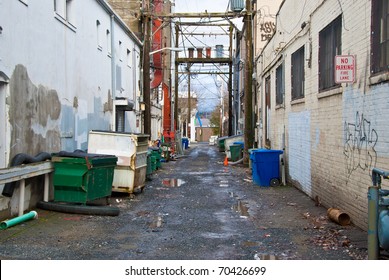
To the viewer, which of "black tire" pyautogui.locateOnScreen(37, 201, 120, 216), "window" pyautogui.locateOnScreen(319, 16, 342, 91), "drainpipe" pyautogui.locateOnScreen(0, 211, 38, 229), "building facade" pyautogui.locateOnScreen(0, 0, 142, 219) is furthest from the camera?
"window" pyautogui.locateOnScreen(319, 16, 342, 91)

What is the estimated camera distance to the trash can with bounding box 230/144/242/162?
26.0 metres

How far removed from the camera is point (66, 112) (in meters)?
12.3

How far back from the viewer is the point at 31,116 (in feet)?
32.3

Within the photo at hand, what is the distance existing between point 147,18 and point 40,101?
1326 cm

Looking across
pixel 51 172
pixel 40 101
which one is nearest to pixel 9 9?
pixel 40 101

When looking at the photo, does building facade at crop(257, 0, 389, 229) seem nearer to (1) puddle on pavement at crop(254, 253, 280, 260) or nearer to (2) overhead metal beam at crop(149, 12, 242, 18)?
(1) puddle on pavement at crop(254, 253, 280, 260)

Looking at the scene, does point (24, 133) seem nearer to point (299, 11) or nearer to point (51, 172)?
point (51, 172)

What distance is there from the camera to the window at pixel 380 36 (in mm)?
7086

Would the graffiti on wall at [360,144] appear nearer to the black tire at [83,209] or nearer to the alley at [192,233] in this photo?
the alley at [192,233]

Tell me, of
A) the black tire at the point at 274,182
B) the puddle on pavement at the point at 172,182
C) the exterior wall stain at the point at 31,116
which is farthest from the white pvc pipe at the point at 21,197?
the black tire at the point at 274,182


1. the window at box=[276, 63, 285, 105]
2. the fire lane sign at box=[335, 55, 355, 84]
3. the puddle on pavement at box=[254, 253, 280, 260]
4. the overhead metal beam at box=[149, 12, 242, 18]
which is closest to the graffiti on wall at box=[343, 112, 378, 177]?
the fire lane sign at box=[335, 55, 355, 84]

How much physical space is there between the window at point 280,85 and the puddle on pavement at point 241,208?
6026 millimetres

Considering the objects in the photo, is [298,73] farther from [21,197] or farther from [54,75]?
[21,197]

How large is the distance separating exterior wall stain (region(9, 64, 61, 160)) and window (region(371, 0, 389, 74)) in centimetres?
631
